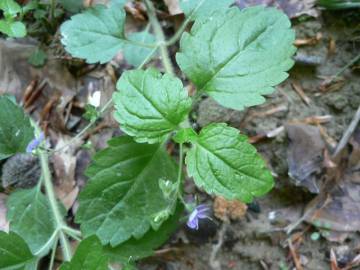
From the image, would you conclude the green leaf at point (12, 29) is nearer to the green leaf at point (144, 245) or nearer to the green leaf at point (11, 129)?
the green leaf at point (11, 129)

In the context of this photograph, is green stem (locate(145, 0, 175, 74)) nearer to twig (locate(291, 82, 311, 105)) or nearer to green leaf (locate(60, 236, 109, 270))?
twig (locate(291, 82, 311, 105))

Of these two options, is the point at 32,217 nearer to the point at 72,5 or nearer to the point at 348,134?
the point at 72,5

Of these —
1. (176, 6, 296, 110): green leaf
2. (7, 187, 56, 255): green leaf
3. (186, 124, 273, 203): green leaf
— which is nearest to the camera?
(186, 124, 273, 203): green leaf

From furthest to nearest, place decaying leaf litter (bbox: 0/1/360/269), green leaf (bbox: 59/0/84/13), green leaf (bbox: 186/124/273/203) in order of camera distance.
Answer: green leaf (bbox: 59/0/84/13)
decaying leaf litter (bbox: 0/1/360/269)
green leaf (bbox: 186/124/273/203)

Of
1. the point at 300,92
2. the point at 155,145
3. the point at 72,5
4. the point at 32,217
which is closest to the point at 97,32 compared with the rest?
the point at 72,5

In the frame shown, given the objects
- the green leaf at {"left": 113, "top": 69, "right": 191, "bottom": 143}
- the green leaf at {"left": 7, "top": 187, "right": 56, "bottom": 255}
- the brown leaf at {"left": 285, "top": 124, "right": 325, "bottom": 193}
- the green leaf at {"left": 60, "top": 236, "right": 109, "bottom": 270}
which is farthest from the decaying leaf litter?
the green leaf at {"left": 60, "top": 236, "right": 109, "bottom": 270}
